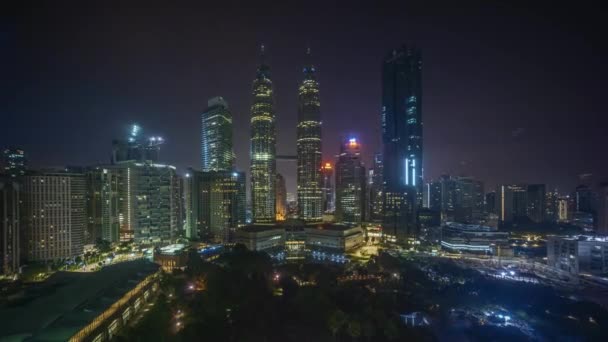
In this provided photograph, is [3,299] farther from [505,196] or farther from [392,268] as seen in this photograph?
[505,196]

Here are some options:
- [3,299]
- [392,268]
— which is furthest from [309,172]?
[3,299]

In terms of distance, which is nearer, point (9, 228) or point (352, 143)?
point (9, 228)

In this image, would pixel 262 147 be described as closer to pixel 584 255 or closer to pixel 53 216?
pixel 53 216

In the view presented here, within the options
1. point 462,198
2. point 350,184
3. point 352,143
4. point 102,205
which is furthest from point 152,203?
point 462,198

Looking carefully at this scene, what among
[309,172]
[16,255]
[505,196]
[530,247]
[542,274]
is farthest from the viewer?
[309,172]

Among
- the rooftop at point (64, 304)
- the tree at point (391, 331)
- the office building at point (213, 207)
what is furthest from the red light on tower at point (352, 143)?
the tree at point (391, 331)

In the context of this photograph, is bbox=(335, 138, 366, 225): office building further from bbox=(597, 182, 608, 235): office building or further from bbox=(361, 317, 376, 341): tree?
bbox=(361, 317, 376, 341): tree

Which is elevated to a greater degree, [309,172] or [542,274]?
[309,172]
